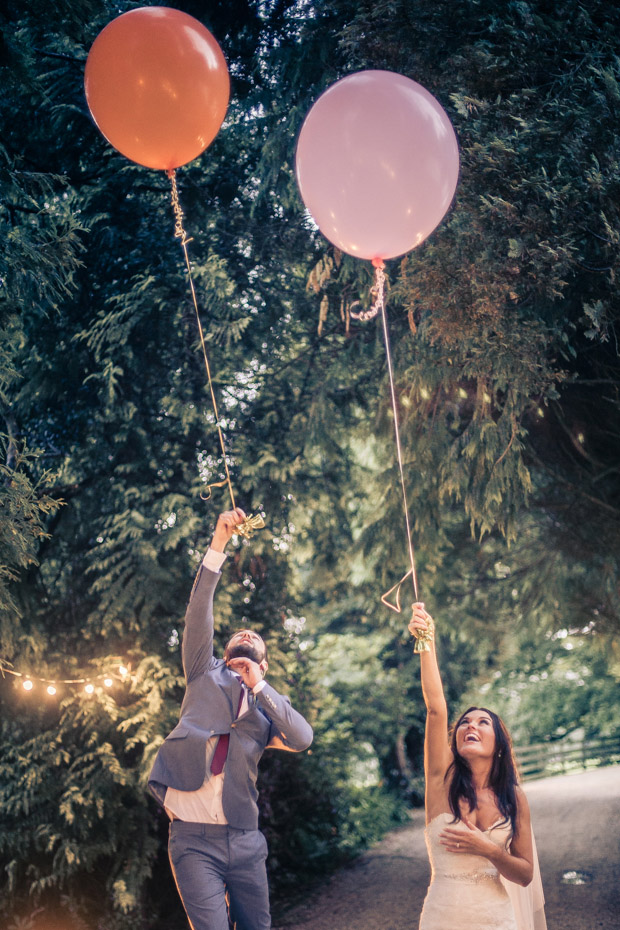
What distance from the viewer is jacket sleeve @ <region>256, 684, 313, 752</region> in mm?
3415

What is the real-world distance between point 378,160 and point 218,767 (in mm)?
2583

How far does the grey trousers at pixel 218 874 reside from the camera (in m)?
3.04

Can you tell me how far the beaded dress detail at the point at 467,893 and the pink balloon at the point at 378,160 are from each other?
2410 millimetres

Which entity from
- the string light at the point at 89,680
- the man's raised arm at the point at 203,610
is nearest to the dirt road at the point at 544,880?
the string light at the point at 89,680

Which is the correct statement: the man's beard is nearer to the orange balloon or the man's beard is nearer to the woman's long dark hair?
the woman's long dark hair

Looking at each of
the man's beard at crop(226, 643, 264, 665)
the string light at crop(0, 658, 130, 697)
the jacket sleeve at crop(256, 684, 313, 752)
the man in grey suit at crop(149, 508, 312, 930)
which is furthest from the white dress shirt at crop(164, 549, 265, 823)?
the string light at crop(0, 658, 130, 697)

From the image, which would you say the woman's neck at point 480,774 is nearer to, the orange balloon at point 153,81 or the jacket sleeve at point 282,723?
the jacket sleeve at point 282,723

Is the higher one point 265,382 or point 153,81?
point 153,81

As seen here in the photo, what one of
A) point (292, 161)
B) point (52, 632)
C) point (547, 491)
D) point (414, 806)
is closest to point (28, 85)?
point (292, 161)

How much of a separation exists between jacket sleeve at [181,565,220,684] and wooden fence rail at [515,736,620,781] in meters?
14.7

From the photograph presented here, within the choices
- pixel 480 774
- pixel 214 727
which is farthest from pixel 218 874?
pixel 480 774

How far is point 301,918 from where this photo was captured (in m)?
6.58

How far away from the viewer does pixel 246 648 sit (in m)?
3.50

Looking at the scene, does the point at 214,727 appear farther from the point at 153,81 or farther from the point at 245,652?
the point at 153,81
